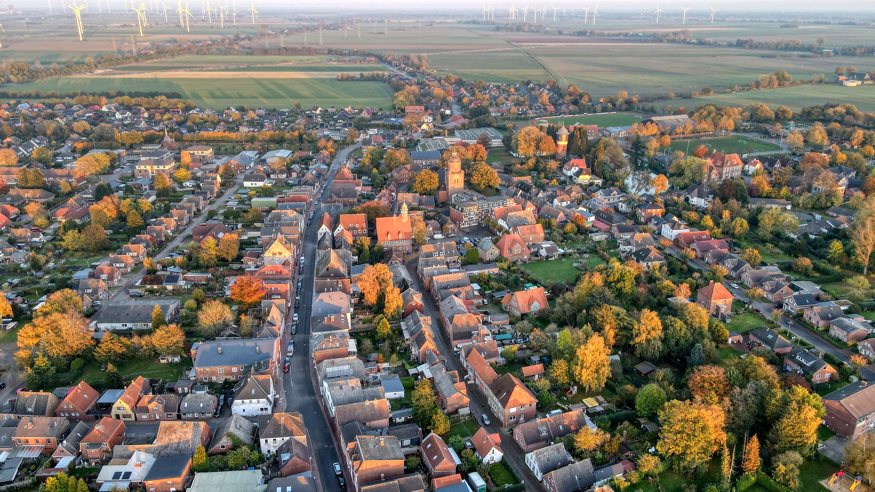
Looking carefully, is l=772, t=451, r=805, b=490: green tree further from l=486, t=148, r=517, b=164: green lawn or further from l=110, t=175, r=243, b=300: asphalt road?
l=486, t=148, r=517, b=164: green lawn

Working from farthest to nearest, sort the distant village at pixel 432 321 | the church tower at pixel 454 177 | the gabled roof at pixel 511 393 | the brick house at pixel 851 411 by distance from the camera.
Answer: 1. the church tower at pixel 454 177
2. the gabled roof at pixel 511 393
3. the brick house at pixel 851 411
4. the distant village at pixel 432 321

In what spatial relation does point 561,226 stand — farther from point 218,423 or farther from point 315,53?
point 315,53

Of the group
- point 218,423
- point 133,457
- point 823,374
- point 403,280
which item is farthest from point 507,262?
point 133,457

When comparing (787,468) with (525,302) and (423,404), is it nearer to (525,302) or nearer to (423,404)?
(423,404)

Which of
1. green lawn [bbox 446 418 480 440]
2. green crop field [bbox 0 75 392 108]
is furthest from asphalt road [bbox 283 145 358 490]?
green crop field [bbox 0 75 392 108]

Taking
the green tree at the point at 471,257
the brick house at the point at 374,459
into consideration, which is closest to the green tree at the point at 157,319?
the brick house at the point at 374,459

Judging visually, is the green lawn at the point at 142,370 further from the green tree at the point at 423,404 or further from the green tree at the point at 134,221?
the green tree at the point at 134,221

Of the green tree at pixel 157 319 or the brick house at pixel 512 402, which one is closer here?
the brick house at pixel 512 402
